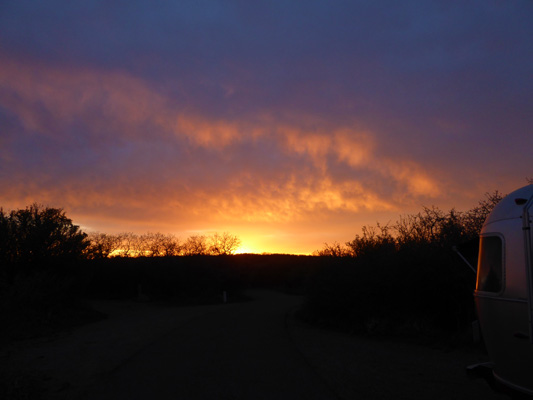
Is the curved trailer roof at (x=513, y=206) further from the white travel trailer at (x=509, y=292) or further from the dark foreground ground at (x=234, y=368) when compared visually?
the dark foreground ground at (x=234, y=368)

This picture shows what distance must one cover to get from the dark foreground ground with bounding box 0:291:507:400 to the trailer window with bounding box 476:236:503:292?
2.37 meters

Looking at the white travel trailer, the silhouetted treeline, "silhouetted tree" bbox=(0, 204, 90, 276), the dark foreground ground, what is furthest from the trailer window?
"silhouetted tree" bbox=(0, 204, 90, 276)

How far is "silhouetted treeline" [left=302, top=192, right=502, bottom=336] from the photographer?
13453mm

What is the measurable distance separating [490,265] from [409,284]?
860cm

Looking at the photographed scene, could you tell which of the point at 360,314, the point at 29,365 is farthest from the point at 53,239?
the point at 360,314

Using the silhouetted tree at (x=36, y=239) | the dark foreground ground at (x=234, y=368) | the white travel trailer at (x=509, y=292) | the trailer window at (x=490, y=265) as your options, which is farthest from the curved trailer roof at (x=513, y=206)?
the silhouetted tree at (x=36, y=239)

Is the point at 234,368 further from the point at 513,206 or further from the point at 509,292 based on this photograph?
the point at 513,206

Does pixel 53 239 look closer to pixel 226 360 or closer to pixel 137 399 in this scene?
pixel 226 360

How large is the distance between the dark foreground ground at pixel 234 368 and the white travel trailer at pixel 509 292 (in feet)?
6.70

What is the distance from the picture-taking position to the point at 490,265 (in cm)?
586

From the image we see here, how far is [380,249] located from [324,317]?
3.81 m

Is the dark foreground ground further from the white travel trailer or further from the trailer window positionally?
the trailer window

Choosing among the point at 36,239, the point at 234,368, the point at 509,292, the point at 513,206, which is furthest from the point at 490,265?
the point at 36,239

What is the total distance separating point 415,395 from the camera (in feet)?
23.4
